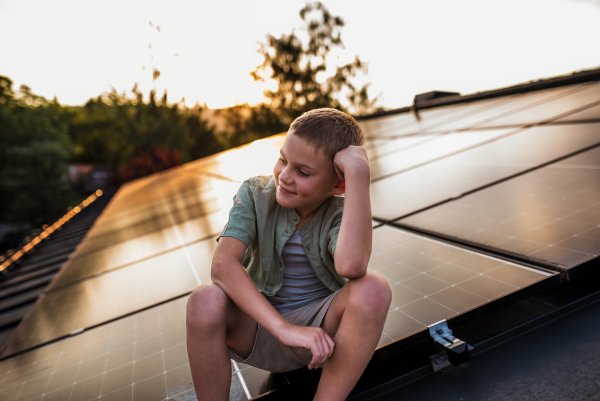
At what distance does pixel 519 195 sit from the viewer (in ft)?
8.57

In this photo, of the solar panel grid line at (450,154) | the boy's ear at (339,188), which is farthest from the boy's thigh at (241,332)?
the solar panel grid line at (450,154)

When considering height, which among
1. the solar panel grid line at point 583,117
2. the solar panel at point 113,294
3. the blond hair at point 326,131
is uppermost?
the blond hair at point 326,131

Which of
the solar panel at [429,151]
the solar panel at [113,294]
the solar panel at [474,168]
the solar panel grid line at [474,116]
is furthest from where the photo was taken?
the solar panel grid line at [474,116]

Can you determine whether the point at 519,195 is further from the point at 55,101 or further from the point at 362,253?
the point at 55,101

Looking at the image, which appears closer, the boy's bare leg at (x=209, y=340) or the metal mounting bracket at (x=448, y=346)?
the boy's bare leg at (x=209, y=340)

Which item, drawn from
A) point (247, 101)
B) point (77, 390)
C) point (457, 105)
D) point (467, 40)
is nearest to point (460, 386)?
point (77, 390)

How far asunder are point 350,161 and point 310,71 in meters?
34.1

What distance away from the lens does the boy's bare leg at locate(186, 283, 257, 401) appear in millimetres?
1303

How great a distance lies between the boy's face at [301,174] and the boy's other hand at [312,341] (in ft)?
1.35

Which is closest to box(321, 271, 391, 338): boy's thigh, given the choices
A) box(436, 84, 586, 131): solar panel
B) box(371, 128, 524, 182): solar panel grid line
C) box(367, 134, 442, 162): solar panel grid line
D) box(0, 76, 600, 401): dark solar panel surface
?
box(0, 76, 600, 401): dark solar panel surface

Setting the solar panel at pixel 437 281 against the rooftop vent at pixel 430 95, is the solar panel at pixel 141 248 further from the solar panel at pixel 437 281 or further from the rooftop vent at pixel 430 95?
the rooftop vent at pixel 430 95

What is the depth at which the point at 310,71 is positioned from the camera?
33.9 m

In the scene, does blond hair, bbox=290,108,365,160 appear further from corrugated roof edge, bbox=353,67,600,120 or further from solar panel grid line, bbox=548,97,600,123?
corrugated roof edge, bbox=353,67,600,120

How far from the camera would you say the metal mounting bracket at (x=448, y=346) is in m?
1.42
